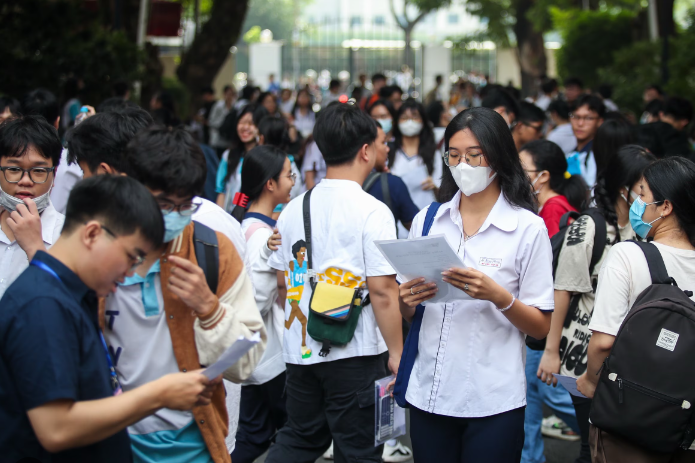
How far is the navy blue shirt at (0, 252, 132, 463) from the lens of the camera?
1.95m

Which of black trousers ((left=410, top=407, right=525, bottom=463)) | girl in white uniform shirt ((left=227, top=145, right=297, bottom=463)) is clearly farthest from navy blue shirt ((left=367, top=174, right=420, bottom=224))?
black trousers ((left=410, top=407, right=525, bottom=463))

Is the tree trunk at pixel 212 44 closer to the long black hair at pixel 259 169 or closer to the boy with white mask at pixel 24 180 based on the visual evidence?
the long black hair at pixel 259 169

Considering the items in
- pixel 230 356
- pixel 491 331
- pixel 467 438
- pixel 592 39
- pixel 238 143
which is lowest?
pixel 467 438

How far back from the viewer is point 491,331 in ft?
9.78

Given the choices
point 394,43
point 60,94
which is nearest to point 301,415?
point 60,94

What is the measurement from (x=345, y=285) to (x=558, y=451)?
2366mm

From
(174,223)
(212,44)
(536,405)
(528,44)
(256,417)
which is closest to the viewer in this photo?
(174,223)

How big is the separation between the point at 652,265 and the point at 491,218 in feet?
2.11

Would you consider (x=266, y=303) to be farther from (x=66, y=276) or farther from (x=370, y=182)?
(x=66, y=276)

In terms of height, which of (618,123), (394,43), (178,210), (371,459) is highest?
(394,43)

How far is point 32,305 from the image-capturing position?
1.97 meters

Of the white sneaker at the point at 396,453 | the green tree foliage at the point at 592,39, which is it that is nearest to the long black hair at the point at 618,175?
the white sneaker at the point at 396,453

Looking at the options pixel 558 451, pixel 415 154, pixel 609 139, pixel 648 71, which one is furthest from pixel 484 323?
pixel 648 71

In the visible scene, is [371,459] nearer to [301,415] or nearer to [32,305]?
[301,415]
